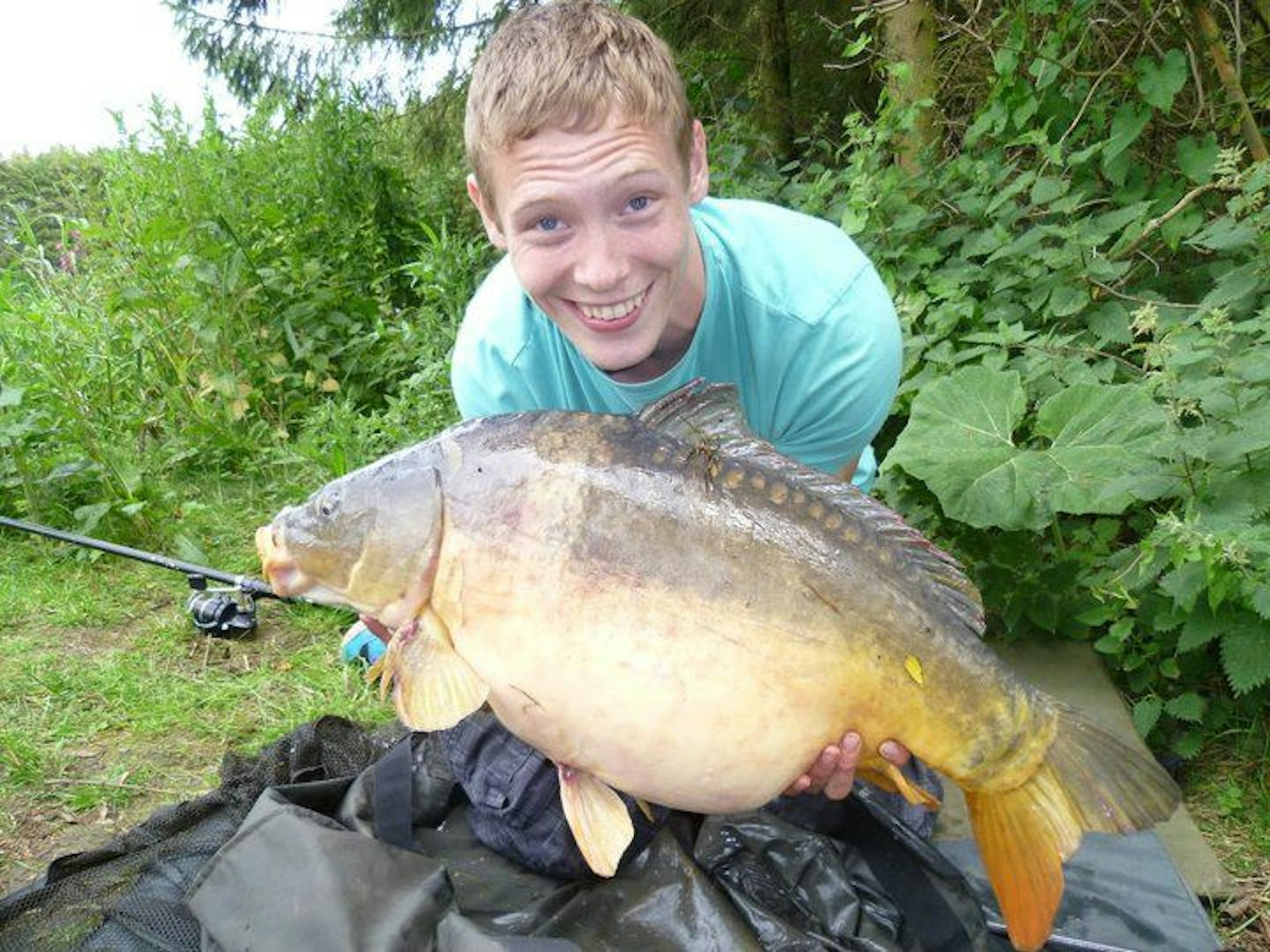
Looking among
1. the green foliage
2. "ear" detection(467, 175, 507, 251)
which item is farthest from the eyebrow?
the green foliage

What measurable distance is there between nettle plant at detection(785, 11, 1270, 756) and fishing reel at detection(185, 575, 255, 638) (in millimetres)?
1569

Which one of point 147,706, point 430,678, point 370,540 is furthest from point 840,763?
point 147,706

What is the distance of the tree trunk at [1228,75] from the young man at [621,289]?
62.1 inches

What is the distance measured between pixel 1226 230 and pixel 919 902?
1.66m

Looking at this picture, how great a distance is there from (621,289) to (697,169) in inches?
13.7

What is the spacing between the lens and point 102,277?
12.5 ft

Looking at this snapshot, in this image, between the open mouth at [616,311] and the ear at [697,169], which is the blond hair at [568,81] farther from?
the open mouth at [616,311]

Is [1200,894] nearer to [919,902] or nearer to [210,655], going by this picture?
[919,902]

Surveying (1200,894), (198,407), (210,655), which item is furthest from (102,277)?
(1200,894)

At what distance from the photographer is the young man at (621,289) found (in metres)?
1.48

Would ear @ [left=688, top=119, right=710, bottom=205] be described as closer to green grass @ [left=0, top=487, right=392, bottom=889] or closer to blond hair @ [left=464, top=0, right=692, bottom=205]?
blond hair @ [left=464, top=0, right=692, bottom=205]

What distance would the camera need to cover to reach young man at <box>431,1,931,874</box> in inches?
58.2

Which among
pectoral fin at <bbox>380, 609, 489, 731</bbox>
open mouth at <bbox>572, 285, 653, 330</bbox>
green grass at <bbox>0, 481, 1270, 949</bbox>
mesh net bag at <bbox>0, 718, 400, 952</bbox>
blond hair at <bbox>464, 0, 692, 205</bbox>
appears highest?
blond hair at <bbox>464, 0, 692, 205</bbox>

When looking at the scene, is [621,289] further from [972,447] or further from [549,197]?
[972,447]
